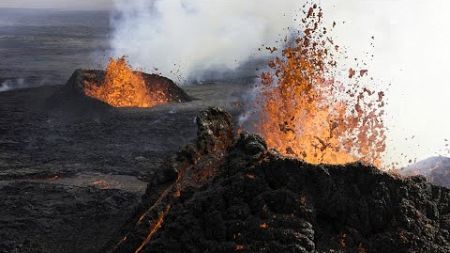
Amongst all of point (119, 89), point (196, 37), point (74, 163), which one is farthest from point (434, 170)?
point (196, 37)

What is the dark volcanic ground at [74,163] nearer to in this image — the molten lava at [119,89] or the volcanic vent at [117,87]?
the volcanic vent at [117,87]

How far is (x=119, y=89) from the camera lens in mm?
24234

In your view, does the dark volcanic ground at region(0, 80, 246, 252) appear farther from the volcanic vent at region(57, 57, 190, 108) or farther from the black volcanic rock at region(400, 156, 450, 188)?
the black volcanic rock at region(400, 156, 450, 188)

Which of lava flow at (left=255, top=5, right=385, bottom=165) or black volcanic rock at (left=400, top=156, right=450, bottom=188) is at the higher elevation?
lava flow at (left=255, top=5, right=385, bottom=165)

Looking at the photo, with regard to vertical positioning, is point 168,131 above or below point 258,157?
below

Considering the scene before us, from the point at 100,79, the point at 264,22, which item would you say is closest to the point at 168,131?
the point at 100,79

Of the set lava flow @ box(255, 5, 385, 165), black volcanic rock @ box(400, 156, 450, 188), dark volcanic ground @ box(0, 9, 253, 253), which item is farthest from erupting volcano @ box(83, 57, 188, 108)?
black volcanic rock @ box(400, 156, 450, 188)

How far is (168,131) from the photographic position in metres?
19.6

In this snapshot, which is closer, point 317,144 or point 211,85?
point 317,144

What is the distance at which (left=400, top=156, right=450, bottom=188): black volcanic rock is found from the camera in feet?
38.2

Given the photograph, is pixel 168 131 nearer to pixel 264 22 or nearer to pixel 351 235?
pixel 351 235

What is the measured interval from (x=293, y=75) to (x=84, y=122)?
11.0m

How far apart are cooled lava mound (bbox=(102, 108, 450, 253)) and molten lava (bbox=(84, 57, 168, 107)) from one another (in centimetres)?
1723

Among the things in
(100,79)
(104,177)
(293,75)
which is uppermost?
(293,75)
